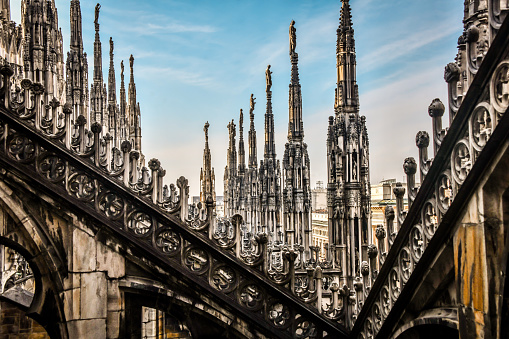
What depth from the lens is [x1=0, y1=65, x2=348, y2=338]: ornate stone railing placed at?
19.4ft

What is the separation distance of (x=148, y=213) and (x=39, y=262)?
1554mm

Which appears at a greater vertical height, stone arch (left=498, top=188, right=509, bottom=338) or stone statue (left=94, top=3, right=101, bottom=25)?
stone statue (left=94, top=3, right=101, bottom=25)

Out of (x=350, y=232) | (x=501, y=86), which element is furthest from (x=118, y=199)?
(x=350, y=232)

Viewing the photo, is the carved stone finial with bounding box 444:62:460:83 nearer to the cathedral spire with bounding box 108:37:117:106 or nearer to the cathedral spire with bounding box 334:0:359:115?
the cathedral spire with bounding box 334:0:359:115

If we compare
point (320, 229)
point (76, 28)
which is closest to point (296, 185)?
point (76, 28)

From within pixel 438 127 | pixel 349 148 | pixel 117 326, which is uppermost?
pixel 349 148

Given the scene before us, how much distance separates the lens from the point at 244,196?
131 ft

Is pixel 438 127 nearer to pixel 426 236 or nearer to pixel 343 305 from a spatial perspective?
pixel 426 236

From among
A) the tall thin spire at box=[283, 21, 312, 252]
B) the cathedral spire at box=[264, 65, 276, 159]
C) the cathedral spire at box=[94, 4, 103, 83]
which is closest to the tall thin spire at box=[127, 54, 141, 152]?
the cathedral spire at box=[94, 4, 103, 83]

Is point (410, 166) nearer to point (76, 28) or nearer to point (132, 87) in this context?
point (76, 28)

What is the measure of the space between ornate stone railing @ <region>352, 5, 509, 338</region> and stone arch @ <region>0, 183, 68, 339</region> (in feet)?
13.6

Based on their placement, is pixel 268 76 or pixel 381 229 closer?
pixel 381 229

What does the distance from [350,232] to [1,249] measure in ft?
28.8

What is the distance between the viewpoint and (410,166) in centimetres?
466
